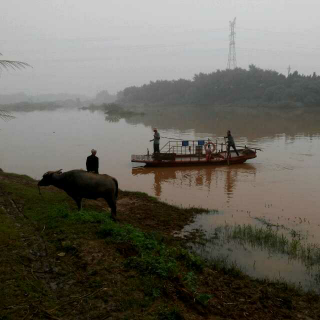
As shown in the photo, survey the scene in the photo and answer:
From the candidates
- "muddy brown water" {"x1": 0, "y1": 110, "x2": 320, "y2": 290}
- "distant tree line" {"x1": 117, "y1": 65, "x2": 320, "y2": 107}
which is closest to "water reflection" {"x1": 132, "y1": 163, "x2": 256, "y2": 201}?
A: "muddy brown water" {"x1": 0, "y1": 110, "x2": 320, "y2": 290}

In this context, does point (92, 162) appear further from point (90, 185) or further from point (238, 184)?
point (238, 184)

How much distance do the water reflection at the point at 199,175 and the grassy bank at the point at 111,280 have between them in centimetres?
756

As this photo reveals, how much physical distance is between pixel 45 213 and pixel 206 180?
9.86 meters

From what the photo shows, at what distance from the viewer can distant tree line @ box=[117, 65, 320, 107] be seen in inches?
3085

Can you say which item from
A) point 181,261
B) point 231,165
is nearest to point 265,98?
point 231,165

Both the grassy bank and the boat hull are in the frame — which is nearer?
the grassy bank

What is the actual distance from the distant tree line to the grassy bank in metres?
76.5

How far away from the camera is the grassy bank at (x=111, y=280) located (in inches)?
192

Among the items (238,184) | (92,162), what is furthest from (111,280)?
(238,184)

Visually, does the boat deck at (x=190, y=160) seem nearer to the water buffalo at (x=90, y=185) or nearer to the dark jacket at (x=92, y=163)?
the dark jacket at (x=92, y=163)

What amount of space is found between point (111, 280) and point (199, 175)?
13.0m

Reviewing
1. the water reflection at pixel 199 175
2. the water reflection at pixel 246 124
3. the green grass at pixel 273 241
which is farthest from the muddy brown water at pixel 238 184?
the water reflection at pixel 246 124

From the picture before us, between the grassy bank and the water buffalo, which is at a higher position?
the water buffalo

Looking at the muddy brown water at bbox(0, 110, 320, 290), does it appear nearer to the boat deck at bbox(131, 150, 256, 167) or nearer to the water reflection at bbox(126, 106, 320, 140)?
the boat deck at bbox(131, 150, 256, 167)
